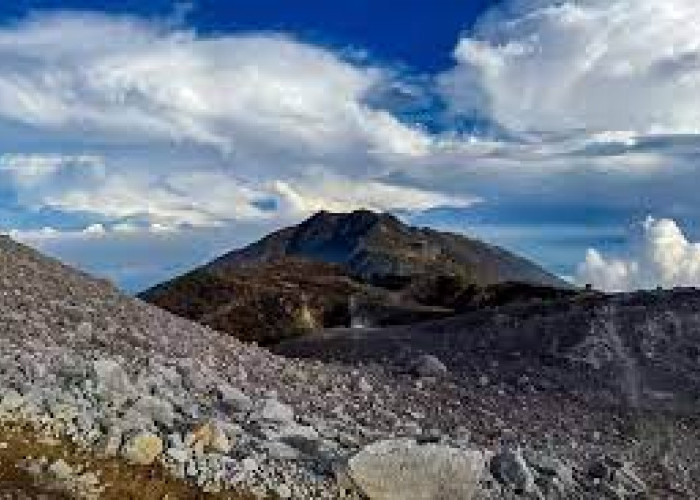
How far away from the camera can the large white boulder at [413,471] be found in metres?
28.6

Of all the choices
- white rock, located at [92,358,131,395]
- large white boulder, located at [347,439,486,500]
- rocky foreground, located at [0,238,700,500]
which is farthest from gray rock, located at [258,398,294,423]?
white rock, located at [92,358,131,395]

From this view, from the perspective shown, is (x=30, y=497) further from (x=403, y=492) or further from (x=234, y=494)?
(x=403, y=492)

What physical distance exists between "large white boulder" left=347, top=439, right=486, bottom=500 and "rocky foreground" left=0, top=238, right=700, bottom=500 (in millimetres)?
31

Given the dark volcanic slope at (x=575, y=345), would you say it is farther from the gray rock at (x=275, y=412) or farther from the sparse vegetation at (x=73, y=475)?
the sparse vegetation at (x=73, y=475)

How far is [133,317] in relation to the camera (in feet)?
133

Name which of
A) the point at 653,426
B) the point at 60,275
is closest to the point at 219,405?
the point at 60,275

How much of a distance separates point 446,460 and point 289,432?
3.41 metres

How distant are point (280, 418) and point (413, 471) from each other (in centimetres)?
413

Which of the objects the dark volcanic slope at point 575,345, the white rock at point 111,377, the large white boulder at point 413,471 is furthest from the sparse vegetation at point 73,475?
the dark volcanic slope at point 575,345

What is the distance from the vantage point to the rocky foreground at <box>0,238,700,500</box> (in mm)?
26766

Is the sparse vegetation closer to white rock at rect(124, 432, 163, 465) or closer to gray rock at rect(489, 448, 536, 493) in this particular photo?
white rock at rect(124, 432, 163, 465)

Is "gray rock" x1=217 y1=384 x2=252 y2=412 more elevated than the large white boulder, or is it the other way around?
"gray rock" x1=217 y1=384 x2=252 y2=412

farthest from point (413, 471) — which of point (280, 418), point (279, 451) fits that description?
point (280, 418)

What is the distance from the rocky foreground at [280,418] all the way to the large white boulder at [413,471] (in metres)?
0.03
